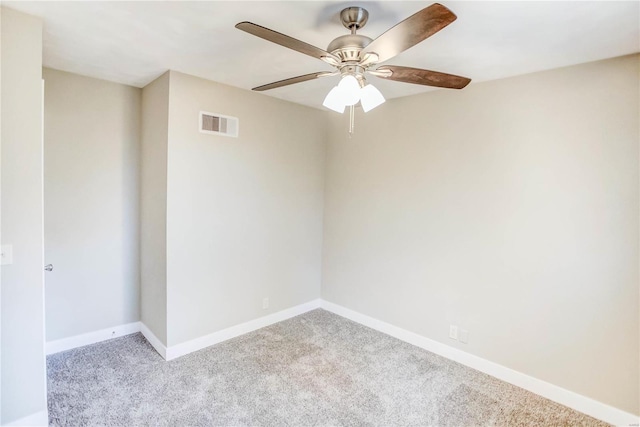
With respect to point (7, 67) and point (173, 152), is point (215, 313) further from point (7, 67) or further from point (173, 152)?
point (7, 67)

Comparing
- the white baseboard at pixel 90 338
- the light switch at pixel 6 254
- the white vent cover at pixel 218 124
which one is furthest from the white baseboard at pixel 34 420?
the white vent cover at pixel 218 124

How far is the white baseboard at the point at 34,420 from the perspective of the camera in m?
2.02

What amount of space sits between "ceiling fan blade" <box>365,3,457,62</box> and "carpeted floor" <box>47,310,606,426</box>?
225cm

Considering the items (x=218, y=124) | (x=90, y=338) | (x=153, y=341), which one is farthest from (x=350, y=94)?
(x=90, y=338)

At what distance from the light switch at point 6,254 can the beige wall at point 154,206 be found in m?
1.08

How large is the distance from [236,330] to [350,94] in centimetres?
266

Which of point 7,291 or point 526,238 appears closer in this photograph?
point 7,291

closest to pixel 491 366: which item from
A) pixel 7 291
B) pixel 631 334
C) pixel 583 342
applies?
pixel 583 342

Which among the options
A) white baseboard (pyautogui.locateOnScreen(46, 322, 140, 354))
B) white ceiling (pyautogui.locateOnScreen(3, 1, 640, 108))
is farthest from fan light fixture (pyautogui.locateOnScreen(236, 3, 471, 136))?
white baseboard (pyautogui.locateOnScreen(46, 322, 140, 354))

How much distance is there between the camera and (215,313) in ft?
10.9

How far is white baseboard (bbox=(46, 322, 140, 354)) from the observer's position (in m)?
3.03

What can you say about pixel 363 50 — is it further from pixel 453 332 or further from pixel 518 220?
pixel 453 332

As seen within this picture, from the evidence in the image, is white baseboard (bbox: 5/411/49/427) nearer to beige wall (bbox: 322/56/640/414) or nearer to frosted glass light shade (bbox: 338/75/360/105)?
frosted glass light shade (bbox: 338/75/360/105)

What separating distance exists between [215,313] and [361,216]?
5.96ft
